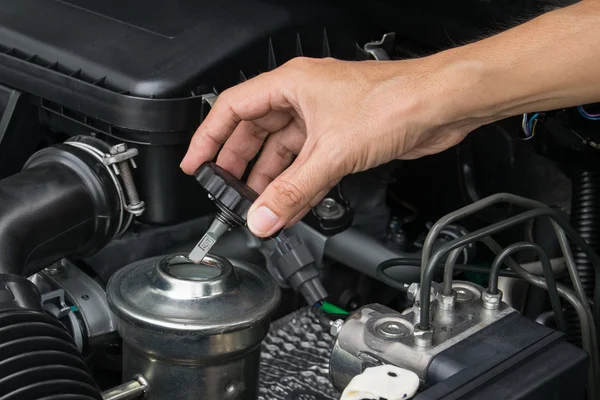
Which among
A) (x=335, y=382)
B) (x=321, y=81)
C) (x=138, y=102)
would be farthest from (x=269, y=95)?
(x=335, y=382)

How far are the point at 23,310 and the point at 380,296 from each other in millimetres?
699

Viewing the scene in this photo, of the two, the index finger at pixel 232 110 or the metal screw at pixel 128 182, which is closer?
the index finger at pixel 232 110

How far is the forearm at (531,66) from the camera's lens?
828mm

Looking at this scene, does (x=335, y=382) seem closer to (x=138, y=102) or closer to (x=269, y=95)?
(x=269, y=95)

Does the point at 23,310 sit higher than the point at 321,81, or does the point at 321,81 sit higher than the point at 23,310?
the point at 321,81

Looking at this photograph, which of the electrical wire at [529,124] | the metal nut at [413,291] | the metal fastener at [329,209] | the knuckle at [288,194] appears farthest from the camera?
the metal fastener at [329,209]

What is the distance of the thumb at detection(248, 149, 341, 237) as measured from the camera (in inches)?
31.8

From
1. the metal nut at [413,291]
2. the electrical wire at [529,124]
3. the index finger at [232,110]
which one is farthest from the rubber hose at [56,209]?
the electrical wire at [529,124]

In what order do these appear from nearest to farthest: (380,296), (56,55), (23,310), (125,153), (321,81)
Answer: (23,310) < (321,81) < (125,153) < (56,55) < (380,296)

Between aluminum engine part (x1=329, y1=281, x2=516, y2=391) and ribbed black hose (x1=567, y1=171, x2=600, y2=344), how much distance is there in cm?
32

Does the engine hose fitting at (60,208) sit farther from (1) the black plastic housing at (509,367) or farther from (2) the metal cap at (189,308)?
(1) the black plastic housing at (509,367)

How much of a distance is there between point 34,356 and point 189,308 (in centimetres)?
16

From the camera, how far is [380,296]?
4.46ft

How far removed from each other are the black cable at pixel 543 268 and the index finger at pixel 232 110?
28 cm
